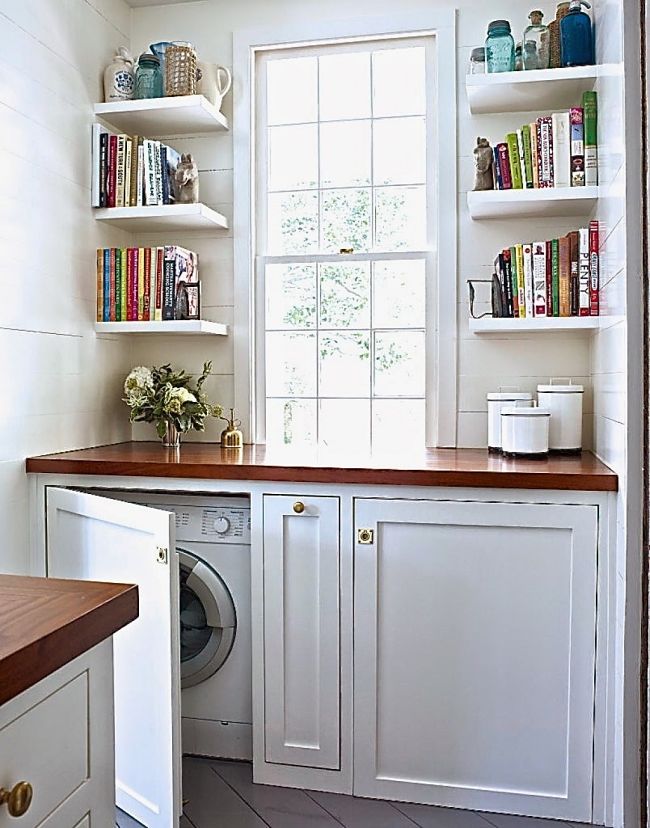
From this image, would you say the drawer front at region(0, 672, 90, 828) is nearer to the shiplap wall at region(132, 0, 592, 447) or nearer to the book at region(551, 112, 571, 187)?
the shiplap wall at region(132, 0, 592, 447)

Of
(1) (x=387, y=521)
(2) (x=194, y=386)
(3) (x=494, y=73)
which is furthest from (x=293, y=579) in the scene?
(3) (x=494, y=73)

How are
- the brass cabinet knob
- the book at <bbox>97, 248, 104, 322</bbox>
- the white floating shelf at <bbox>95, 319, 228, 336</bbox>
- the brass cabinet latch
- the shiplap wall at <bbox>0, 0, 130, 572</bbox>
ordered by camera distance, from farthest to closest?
the book at <bbox>97, 248, 104, 322</bbox> → the white floating shelf at <bbox>95, 319, 228, 336</bbox> → the shiplap wall at <bbox>0, 0, 130, 572</bbox> → the brass cabinet latch → the brass cabinet knob

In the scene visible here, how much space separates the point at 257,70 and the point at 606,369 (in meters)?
1.74

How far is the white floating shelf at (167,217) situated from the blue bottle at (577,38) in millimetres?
1272

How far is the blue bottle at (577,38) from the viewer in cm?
252

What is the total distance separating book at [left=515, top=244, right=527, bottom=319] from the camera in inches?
102

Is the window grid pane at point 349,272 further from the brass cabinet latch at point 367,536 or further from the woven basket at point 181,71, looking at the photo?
the brass cabinet latch at point 367,536

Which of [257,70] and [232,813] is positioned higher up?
[257,70]

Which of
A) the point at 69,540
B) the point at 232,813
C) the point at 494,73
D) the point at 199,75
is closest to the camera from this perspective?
the point at 232,813

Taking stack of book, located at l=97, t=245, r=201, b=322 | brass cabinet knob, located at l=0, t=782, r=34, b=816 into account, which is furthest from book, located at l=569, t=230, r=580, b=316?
brass cabinet knob, located at l=0, t=782, r=34, b=816

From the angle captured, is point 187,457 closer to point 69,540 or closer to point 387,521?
point 69,540

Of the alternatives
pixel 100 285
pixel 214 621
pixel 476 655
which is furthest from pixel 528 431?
pixel 100 285

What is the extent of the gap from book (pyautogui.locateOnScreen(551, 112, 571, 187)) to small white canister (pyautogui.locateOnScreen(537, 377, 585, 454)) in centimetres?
66

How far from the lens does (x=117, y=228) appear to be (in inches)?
121
